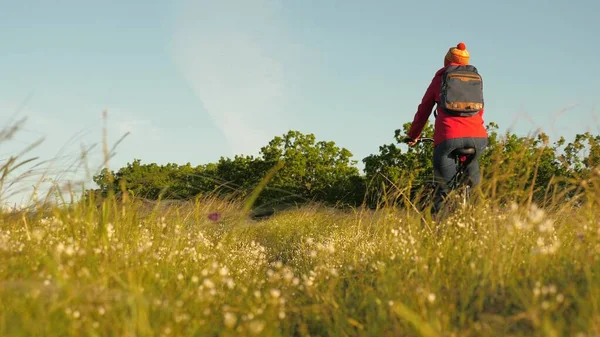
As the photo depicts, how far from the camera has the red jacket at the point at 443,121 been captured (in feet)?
24.4

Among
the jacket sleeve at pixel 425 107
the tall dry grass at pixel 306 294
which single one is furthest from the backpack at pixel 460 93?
the tall dry grass at pixel 306 294

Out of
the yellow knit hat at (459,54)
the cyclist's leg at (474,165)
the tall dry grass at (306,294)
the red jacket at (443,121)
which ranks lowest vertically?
the tall dry grass at (306,294)

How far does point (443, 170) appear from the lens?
7527mm

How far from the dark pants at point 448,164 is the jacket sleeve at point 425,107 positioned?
1.99 feet

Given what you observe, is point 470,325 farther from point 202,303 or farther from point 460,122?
point 460,122

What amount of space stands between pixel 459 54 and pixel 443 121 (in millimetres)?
1108

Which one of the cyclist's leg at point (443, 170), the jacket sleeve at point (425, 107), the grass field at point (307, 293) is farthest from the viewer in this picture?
the jacket sleeve at point (425, 107)

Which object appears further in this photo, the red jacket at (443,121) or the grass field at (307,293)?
the red jacket at (443,121)

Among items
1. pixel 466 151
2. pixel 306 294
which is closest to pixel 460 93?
pixel 466 151

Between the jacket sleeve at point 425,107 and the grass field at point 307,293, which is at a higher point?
the jacket sleeve at point 425,107

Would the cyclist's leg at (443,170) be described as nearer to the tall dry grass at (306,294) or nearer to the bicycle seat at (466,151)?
the bicycle seat at (466,151)

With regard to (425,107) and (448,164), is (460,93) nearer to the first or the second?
(425,107)

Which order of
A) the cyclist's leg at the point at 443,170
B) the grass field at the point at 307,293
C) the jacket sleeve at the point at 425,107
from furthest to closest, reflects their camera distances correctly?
the jacket sleeve at the point at 425,107 < the cyclist's leg at the point at 443,170 < the grass field at the point at 307,293

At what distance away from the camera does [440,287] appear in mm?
3867
